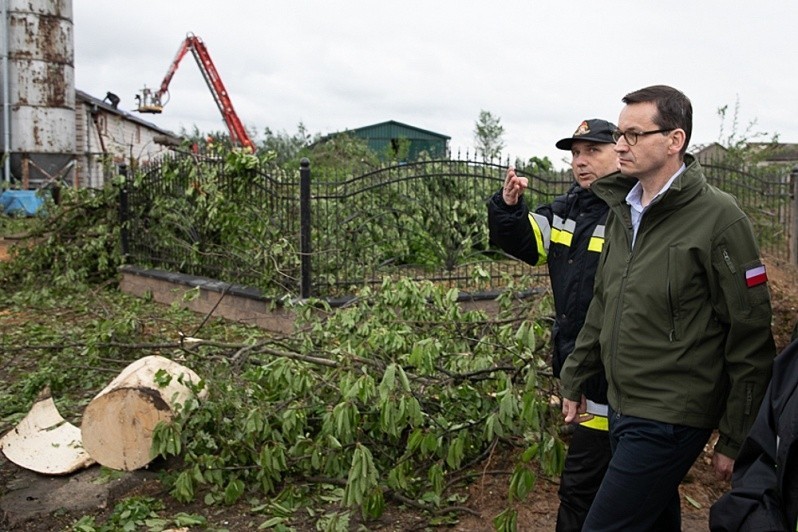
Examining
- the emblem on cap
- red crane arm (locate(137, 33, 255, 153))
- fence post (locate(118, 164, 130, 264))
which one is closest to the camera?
the emblem on cap

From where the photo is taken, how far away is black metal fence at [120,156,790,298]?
27.1 ft

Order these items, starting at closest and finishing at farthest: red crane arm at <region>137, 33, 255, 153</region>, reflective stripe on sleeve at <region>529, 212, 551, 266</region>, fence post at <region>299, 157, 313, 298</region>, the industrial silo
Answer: reflective stripe on sleeve at <region>529, 212, 551, 266</region> < fence post at <region>299, 157, 313, 298</region> < the industrial silo < red crane arm at <region>137, 33, 255, 153</region>

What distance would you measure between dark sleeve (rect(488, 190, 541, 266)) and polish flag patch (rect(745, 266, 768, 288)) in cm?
100

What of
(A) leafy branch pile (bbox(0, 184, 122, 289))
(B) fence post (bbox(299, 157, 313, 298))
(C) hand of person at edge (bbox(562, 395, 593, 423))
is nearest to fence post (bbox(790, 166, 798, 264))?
(B) fence post (bbox(299, 157, 313, 298))

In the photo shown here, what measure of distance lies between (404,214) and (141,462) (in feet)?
17.3

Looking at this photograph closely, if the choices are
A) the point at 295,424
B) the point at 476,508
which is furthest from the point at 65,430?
the point at 476,508

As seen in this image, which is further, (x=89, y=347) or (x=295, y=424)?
(x=89, y=347)

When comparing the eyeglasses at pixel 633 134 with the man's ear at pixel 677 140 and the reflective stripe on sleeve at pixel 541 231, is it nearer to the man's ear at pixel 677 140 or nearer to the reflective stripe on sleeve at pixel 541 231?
the man's ear at pixel 677 140

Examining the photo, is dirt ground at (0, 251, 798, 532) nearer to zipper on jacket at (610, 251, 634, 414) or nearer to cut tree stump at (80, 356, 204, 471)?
cut tree stump at (80, 356, 204, 471)

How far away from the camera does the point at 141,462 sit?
436cm

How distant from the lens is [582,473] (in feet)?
9.45

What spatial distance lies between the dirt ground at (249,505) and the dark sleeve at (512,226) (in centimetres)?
127

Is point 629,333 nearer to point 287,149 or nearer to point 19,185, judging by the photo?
point 19,185

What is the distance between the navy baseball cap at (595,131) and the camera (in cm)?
288
